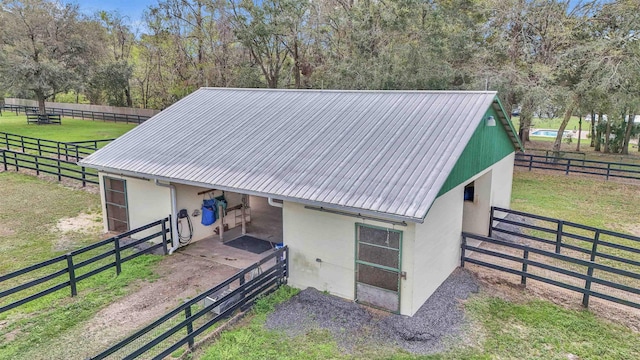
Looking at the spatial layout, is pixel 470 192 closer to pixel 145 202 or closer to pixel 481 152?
pixel 481 152

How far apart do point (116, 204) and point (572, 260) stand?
10824mm

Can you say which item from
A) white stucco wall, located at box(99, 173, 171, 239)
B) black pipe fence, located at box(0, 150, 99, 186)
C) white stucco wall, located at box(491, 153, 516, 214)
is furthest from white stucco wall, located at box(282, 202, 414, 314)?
black pipe fence, located at box(0, 150, 99, 186)

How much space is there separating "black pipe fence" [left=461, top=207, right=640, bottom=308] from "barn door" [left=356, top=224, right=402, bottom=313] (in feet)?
7.31

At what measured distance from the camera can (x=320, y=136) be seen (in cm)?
935

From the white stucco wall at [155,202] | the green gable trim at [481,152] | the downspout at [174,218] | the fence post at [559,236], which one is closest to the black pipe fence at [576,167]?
the green gable trim at [481,152]

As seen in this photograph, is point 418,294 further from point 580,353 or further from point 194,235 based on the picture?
point 194,235

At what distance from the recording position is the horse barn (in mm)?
7148

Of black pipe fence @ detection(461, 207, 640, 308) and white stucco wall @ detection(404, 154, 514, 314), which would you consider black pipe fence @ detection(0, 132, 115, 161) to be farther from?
black pipe fence @ detection(461, 207, 640, 308)

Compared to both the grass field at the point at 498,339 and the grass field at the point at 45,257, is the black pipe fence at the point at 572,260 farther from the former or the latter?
the grass field at the point at 45,257

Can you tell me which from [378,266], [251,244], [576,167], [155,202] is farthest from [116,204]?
[576,167]

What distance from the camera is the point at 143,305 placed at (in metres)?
7.55

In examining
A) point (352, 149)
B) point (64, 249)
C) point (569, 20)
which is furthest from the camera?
point (569, 20)

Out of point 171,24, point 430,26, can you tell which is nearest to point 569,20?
point 430,26

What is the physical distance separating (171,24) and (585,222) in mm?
29236
